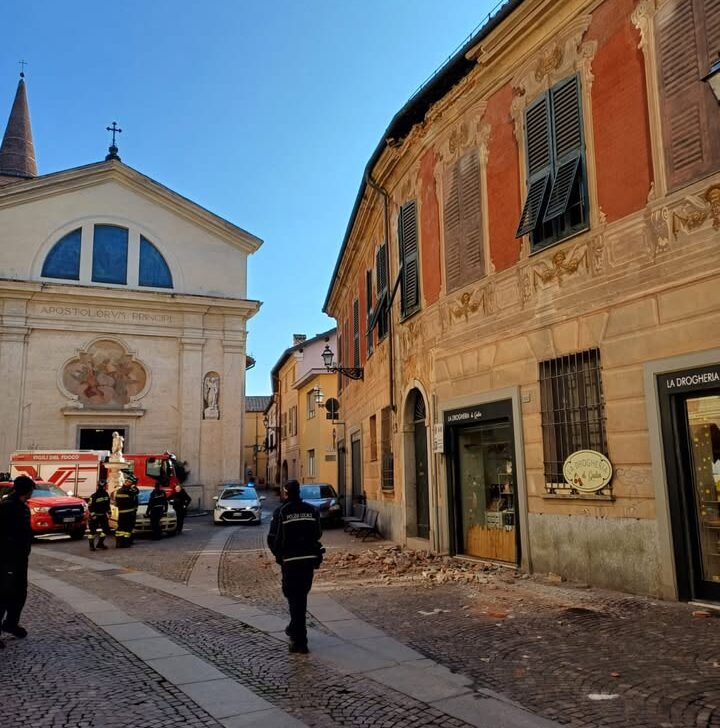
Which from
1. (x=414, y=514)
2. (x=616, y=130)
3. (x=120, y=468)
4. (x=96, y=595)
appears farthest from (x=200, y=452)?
(x=616, y=130)

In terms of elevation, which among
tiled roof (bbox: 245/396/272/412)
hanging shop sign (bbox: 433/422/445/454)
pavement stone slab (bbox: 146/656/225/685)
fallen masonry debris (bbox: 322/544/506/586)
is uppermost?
tiled roof (bbox: 245/396/272/412)

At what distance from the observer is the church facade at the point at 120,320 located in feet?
112

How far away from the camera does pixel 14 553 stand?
23.9 ft

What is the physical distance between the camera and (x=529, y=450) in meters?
10.7

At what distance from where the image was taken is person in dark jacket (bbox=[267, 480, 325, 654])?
259 inches

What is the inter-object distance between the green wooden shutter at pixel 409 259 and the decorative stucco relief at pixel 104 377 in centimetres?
2388

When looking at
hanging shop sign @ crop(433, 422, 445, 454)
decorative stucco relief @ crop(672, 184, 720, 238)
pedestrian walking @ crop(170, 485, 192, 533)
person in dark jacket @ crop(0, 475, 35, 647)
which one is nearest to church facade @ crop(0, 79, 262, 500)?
pedestrian walking @ crop(170, 485, 192, 533)

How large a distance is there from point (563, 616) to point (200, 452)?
30.3 m

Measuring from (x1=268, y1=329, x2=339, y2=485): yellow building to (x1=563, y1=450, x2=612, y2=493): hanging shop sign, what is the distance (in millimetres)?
25976

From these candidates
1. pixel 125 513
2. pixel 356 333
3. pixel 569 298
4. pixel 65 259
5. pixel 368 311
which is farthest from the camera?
pixel 65 259

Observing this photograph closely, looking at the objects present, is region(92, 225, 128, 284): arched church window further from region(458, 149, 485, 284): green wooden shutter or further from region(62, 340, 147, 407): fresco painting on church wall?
region(458, 149, 485, 284): green wooden shutter

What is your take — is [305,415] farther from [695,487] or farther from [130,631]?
[695,487]

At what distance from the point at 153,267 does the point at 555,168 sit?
102 feet

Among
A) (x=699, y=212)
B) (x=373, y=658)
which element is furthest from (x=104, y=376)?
(x=699, y=212)
